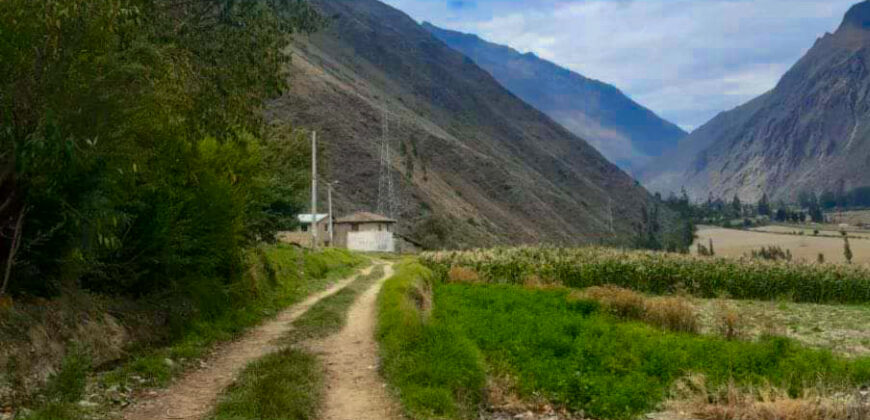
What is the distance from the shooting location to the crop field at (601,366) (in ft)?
41.1

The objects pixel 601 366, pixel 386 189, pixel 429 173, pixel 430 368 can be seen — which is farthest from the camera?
pixel 429 173

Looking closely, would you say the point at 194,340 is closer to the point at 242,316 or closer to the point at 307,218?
the point at 242,316

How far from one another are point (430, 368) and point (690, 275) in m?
35.4

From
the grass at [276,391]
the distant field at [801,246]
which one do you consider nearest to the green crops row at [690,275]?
the grass at [276,391]

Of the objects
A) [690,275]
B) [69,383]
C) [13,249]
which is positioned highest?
[13,249]

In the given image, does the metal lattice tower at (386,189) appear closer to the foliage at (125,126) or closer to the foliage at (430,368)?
the foliage at (125,126)

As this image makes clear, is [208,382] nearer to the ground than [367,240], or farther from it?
nearer to the ground

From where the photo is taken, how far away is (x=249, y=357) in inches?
601

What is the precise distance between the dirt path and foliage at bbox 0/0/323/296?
13.7 feet

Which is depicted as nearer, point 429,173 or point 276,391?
point 276,391

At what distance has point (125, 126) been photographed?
40.0 ft

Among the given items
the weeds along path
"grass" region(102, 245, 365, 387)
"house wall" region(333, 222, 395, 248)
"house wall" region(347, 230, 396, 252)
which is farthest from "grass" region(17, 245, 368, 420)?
"house wall" region(333, 222, 395, 248)

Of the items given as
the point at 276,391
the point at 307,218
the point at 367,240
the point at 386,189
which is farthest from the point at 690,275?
the point at 386,189

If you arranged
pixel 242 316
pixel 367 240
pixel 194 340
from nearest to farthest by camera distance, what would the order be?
pixel 194 340 < pixel 242 316 < pixel 367 240
